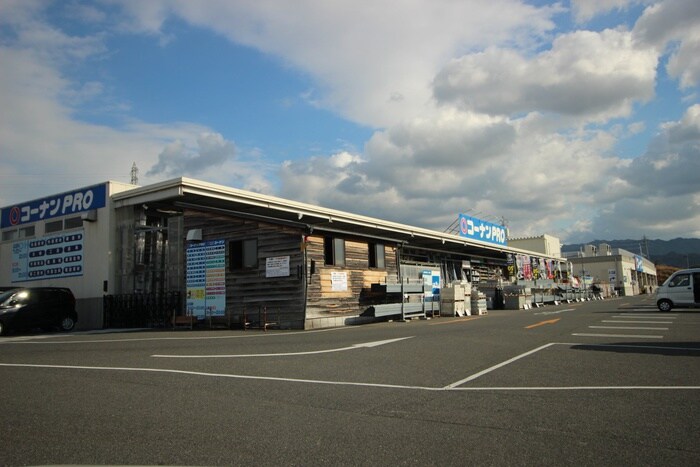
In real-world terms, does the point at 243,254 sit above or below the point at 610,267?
below

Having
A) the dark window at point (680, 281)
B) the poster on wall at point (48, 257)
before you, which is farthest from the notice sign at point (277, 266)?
the dark window at point (680, 281)

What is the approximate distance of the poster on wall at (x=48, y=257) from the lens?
25.6 metres

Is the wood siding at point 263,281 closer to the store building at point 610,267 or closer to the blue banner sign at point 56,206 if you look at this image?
the blue banner sign at point 56,206

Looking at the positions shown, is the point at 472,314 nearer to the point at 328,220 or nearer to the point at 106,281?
the point at 328,220

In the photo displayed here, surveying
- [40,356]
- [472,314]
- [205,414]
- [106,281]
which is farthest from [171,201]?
[205,414]

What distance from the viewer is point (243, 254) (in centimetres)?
2175

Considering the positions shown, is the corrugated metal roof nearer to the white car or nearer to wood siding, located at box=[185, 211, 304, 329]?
wood siding, located at box=[185, 211, 304, 329]

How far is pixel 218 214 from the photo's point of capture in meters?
22.2

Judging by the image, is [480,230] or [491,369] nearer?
[491,369]

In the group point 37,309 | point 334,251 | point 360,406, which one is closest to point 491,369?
point 360,406

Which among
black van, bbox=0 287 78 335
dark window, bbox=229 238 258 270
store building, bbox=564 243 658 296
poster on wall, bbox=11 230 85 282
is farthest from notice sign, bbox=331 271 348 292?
store building, bbox=564 243 658 296

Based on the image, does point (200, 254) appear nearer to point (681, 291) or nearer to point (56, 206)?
point (56, 206)

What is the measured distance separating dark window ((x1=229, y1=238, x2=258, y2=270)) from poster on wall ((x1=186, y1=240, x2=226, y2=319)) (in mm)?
381

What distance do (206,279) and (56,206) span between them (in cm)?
1028
